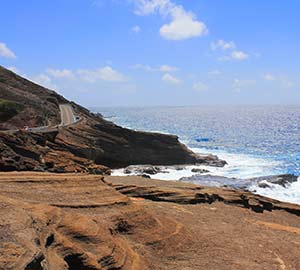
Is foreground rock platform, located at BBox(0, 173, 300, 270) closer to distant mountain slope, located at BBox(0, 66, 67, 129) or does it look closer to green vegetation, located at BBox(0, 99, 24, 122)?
distant mountain slope, located at BBox(0, 66, 67, 129)

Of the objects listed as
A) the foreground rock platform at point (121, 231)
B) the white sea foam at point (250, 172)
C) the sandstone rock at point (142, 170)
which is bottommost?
the white sea foam at point (250, 172)

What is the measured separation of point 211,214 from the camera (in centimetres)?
1933

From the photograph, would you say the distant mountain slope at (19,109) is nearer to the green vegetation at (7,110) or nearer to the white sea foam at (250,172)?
the green vegetation at (7,110)

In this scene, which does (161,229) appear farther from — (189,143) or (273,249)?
(189,143)

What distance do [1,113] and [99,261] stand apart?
5088 cm

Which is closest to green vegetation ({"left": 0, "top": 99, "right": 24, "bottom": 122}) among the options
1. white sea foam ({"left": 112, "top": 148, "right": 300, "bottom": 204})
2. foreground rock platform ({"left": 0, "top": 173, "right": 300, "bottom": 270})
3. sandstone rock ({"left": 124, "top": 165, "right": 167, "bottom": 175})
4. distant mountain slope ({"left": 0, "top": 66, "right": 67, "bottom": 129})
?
distant mountain slope ({"left": 0, "top": 66, "right": 67, "bottom": 129})

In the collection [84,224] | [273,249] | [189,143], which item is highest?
[84,224]

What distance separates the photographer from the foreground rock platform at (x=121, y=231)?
31.7 feet

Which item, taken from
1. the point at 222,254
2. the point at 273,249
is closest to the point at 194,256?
the point at 222,254

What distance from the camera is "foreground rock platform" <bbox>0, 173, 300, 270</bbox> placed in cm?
967

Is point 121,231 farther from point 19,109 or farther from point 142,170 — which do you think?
point 19,109

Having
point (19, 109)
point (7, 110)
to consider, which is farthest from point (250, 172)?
point (7, 110)

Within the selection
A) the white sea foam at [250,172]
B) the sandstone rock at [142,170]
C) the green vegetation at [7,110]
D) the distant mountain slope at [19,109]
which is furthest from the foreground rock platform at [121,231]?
the green vegetation at [7,110]

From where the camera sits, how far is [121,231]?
538 inches
